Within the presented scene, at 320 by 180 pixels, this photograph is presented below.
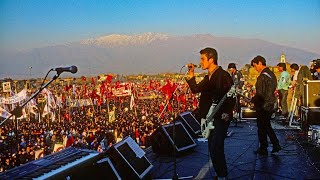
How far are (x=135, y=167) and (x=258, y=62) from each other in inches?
107

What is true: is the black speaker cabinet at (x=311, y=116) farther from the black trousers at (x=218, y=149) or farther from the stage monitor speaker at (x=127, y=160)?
the stage monitor speaker at (x=127, y=160)

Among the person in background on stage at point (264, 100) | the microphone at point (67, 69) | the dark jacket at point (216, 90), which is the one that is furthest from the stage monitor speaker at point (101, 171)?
the person in background on stage at point (264, 100)

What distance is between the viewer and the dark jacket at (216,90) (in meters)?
3.72

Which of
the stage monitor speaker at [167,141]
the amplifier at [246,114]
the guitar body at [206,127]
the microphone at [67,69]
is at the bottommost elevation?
the amplifier at [246,114]

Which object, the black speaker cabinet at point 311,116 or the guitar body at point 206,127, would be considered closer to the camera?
the guitar body at point 206,127

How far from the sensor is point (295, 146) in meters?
6.06

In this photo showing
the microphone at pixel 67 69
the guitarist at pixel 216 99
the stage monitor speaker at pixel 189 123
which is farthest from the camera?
the stage monitor speaker at pixel 189 123

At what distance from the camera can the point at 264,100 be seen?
5.20 metres

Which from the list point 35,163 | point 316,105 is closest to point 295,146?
point 316,105

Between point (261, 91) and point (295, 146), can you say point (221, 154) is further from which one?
point (295, 146)

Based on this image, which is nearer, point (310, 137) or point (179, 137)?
point (179, 137)

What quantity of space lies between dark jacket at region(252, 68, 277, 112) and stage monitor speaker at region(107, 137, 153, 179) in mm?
2160

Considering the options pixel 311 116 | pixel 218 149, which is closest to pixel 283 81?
pixel 311 116

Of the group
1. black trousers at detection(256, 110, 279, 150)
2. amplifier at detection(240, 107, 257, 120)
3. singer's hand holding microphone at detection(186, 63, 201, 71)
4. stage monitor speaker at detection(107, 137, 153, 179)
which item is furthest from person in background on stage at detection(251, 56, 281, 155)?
amplifier at detection(240, 107, 257, 120)
